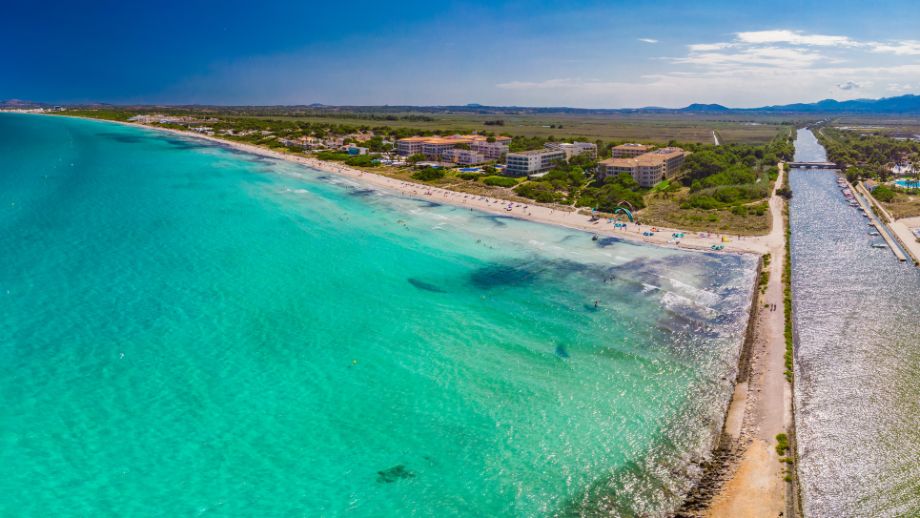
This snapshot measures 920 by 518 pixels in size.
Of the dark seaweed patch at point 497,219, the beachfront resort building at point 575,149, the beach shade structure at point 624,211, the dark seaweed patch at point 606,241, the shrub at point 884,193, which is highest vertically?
the beachfront resort building at point 575,149

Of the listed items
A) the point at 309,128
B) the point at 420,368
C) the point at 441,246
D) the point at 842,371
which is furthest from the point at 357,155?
the point at 842,371

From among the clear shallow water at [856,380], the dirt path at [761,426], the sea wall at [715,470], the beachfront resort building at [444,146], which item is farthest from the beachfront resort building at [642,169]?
the sea wall at [715,470]

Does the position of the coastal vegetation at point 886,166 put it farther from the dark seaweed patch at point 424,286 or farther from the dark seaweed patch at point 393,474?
the dark seaweed patch at point 393,474

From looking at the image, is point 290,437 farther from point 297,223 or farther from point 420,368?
point 297,223

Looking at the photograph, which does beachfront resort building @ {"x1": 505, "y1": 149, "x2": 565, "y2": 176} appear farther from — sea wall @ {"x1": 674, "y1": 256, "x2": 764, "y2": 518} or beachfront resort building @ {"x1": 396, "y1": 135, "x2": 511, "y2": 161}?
sea wall @ {"x1": 674, "y1": 256, "x2": 764, "y2": 518}

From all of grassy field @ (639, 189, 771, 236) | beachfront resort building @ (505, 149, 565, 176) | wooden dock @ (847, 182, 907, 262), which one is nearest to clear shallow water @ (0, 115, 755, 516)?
grassy field @ (639, 189, 771, 236)

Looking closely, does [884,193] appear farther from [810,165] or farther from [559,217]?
[559,217]
